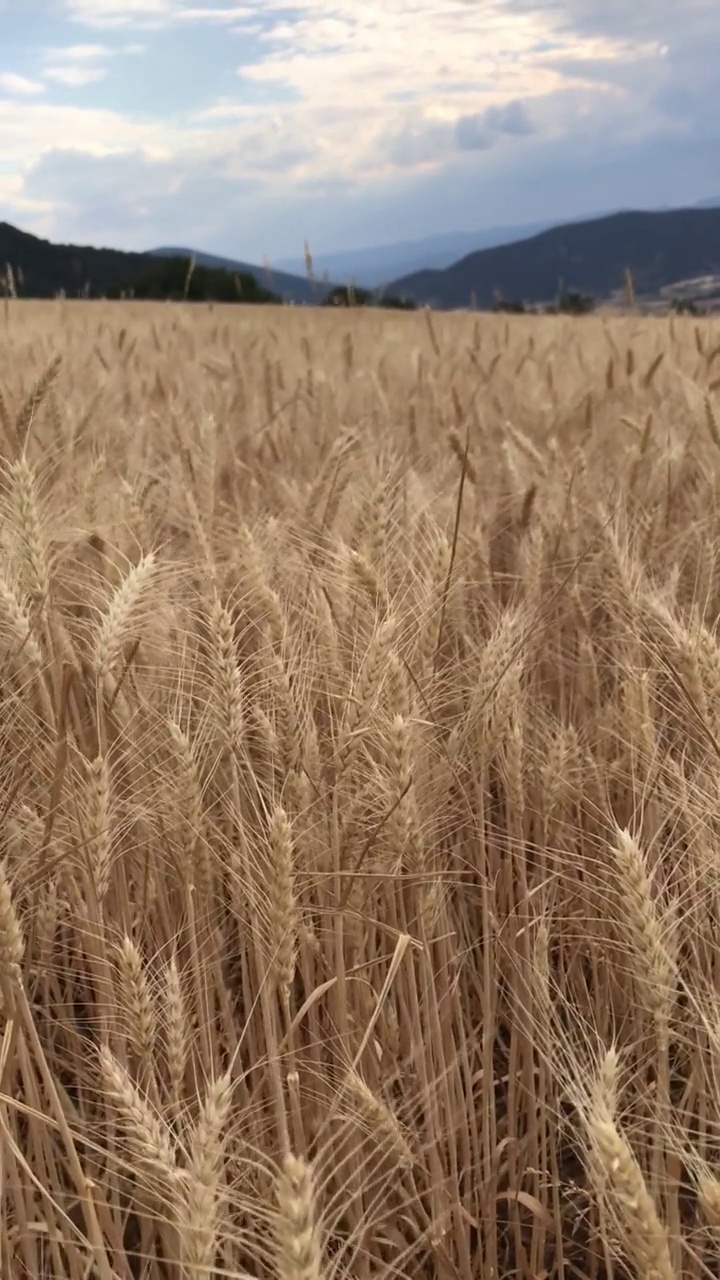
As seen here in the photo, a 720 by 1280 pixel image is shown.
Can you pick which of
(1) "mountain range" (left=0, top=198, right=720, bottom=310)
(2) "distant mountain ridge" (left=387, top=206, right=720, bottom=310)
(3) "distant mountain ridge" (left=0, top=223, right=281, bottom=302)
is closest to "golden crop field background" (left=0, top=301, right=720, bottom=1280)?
(1) "mountain range" (left=0, top=198, right=720, bottom=310)

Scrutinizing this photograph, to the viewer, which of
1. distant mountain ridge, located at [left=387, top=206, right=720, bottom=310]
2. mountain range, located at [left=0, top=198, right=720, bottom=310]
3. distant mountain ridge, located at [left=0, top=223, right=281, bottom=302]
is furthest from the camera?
distant mountain ridge, located at [left=387, top=206, right=720, bottom=310]

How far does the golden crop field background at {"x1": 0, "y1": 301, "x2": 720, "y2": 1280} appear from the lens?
33.2 inches

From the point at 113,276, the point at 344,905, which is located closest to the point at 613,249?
the point at 113,276

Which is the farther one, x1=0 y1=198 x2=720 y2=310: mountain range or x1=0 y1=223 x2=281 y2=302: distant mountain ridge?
x1=0 y1=223 x2=281 y2=302: distant mountain ridge

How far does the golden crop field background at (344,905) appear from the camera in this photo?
84 cm

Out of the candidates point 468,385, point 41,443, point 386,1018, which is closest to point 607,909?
point 386,1018

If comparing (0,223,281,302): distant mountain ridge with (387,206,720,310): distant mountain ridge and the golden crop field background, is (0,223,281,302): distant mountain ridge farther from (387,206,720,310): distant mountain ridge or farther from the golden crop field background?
(387,206,720,310): distant mountain ridge

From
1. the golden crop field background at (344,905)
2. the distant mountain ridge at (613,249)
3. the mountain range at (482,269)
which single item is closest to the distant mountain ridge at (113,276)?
the mountain range at (482,269)

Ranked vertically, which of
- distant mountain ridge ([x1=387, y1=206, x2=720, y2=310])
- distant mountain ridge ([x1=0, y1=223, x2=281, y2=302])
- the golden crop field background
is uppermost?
distant mountain ridge ([x1=387, y1=206, x2=720, y2=310])

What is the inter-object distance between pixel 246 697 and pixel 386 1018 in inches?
15.9

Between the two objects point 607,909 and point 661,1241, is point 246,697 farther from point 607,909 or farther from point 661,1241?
point 661,1241

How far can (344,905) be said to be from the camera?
98 cm

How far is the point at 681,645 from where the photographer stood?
1030 millimetres

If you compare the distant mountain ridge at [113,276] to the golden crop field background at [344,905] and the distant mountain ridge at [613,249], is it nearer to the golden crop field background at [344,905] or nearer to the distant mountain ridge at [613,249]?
the golden crop field background at [344,905]
